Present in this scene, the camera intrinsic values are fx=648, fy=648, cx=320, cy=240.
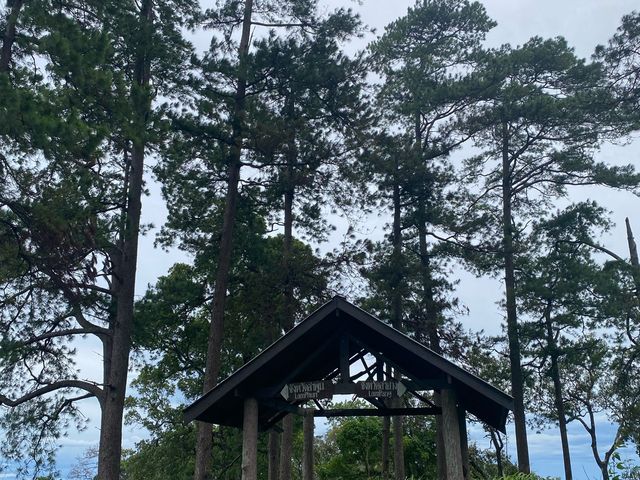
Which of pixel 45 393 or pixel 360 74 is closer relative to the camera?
pixel 45 393

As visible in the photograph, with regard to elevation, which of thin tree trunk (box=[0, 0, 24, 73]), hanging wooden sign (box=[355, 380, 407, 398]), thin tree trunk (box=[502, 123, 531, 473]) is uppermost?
thin tree trunk (box=[0, 0, 24, 73])

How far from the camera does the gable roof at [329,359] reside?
871 centimetres

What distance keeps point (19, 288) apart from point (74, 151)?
424 cm

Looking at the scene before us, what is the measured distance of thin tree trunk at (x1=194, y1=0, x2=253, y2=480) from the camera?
14512 mm

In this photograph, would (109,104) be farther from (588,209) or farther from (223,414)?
(588,209)

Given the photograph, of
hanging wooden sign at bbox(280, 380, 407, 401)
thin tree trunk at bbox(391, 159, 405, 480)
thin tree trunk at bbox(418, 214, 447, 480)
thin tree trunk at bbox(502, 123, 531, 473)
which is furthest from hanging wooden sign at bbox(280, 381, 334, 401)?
thin tree trunk at bbox(502, 123, 531, 473)

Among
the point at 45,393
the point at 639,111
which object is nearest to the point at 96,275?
the point at 45,393

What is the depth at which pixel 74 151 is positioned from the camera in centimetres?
1067

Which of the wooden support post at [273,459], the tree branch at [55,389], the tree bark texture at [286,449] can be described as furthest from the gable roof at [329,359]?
the wooden support post at [273,459]

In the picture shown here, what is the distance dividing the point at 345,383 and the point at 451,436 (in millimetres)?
1592

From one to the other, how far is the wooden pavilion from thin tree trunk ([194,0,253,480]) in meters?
4.49

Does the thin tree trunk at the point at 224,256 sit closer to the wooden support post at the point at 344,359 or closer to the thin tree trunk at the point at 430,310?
the thin tree trunk at the point at 430,310

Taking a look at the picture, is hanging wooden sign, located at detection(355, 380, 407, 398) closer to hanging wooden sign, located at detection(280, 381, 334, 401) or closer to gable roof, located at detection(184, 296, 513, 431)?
gable roof, located at detection(184, 296, 513, 431)

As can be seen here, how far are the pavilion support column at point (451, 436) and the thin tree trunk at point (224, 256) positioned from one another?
7.21m
